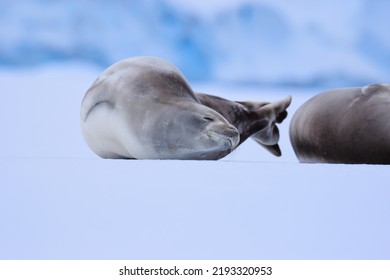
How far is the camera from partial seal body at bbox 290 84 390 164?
267 centimetres

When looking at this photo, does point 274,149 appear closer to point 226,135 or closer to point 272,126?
point 272,126

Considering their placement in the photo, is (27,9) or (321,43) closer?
(27,9)

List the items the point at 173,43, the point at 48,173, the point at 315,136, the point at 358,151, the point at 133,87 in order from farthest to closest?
the point at 173,43 → the point at 315,136 → the point at 358,151 → the point at 133,87 → the point at 48,173

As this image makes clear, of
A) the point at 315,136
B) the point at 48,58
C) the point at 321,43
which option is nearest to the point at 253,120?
the point at 315,136

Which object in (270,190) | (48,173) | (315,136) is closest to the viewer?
(270,190)

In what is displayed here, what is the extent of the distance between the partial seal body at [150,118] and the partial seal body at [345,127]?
2.22 feet

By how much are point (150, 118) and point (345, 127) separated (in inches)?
40.5

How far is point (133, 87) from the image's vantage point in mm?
2393

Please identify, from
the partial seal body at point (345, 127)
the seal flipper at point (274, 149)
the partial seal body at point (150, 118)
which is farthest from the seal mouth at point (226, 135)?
the seal flipper at point (274, 149)

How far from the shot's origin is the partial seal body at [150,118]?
2229mm

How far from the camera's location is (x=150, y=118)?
2.27 meters

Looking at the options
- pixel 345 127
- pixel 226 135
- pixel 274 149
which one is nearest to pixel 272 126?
pixel 274 149

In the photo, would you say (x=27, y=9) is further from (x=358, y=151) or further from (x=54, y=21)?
(x=358, y=151)

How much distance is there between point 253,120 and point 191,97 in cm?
69
